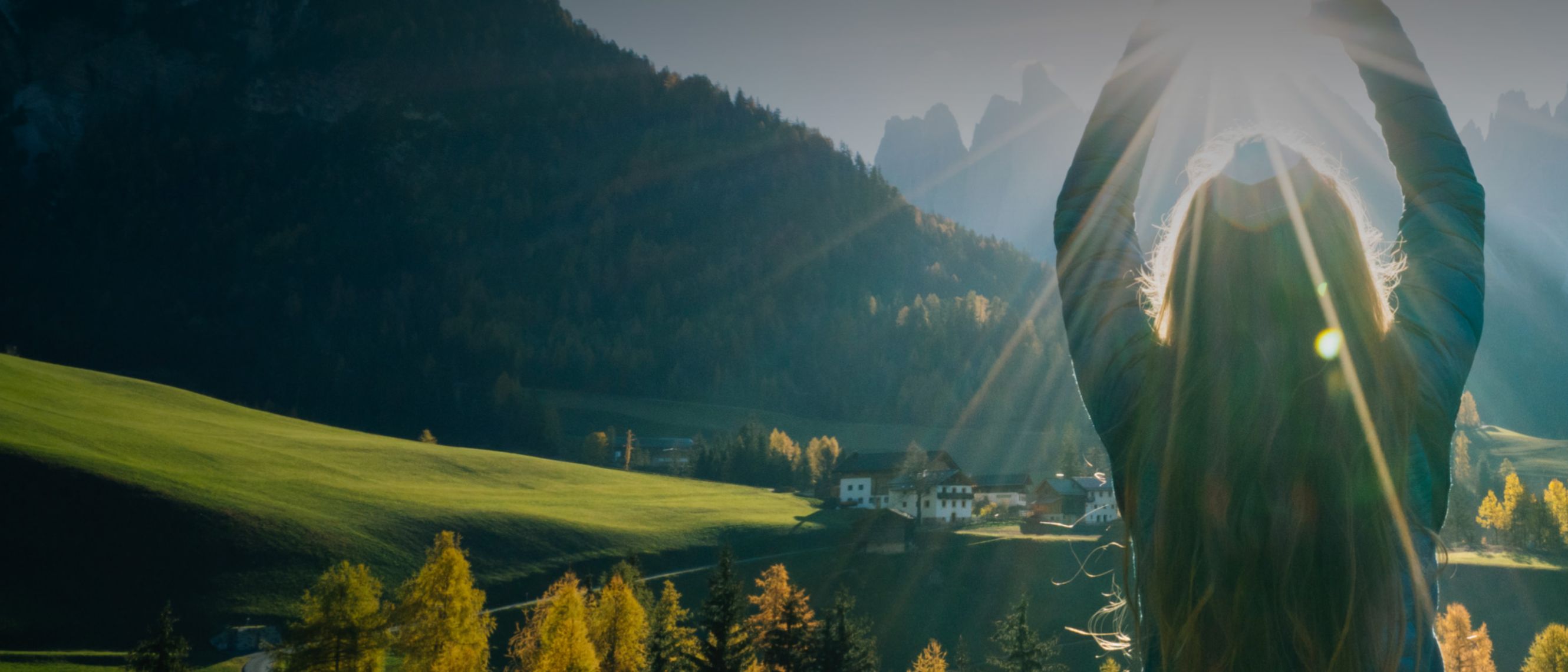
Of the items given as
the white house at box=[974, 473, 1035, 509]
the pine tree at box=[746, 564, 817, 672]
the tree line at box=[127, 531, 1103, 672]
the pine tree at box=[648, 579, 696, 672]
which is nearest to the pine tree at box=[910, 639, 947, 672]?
the tree line at box=[127, 531, 1103, 672]

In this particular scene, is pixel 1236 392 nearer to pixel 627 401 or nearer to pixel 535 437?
pixel 535 437

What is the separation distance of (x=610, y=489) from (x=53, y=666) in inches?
1863

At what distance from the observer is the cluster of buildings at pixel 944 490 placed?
2995 inches

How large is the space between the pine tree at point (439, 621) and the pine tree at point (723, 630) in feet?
30.5

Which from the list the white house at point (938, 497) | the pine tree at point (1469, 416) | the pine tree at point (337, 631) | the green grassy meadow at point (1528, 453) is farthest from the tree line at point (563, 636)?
the pine tree at point (1469, 416)

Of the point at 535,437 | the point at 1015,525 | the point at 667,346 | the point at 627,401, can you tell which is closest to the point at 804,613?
the point at 1015,525

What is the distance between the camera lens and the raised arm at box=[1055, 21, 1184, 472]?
7.73 ft

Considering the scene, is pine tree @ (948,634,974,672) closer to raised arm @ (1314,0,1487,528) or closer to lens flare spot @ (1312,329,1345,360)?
raised arm @ (1314,0,1487,528)

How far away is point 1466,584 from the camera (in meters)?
52.6

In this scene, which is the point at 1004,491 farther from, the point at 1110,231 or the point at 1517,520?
the point at 1110,231

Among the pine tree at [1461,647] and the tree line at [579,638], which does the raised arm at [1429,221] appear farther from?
the pine tree at [1461,647]

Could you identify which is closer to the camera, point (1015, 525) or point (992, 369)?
point (1015, 525)

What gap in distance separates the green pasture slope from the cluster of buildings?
9.07 meters

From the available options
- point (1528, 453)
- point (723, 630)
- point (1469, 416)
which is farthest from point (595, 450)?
point (1528, 453)
